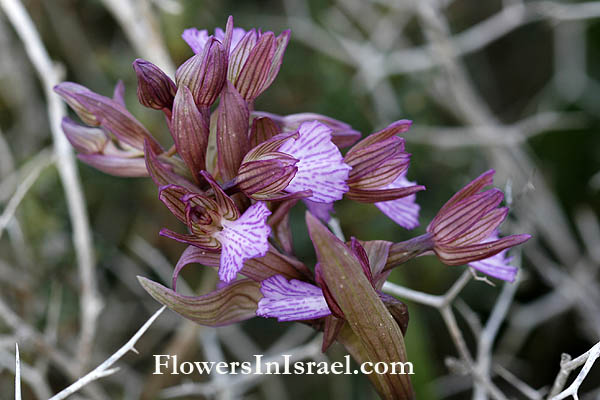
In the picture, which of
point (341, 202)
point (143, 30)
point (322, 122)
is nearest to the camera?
point (322, 122)

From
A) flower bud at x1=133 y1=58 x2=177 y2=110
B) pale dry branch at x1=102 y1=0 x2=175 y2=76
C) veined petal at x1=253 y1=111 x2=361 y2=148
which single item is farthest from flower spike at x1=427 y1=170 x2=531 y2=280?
pale dry branch at x1=102 y1=0 x2=175 y2=76

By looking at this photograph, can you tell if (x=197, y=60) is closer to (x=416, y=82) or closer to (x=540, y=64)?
(x=416, y=82)

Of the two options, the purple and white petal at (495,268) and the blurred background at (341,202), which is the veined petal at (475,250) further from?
the blurred background at (341,202)

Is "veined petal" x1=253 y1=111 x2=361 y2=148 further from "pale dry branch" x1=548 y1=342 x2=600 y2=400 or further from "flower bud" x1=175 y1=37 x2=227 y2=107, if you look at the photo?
"pale dry branch" x1=548 y1=342 x2=600 y2=400

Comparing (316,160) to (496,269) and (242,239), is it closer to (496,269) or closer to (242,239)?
(242,239)

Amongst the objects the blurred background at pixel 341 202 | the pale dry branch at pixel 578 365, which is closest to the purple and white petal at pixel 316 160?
the pale dry branch at pixel 578 365

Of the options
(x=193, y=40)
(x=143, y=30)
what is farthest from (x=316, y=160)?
(x=143, y=30)
